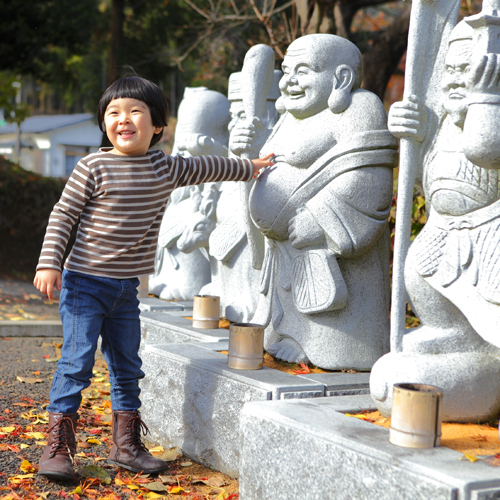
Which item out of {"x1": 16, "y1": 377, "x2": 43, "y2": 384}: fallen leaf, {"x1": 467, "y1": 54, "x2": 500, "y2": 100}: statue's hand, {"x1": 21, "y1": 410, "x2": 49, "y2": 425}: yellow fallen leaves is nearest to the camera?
{"x1": 467, "y1": 54, "x2": 500, "y2": 100}: statue's hand

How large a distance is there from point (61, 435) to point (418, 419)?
1540mm

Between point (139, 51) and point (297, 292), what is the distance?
1097 centimetres

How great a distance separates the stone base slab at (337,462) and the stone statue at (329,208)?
57 centimetres

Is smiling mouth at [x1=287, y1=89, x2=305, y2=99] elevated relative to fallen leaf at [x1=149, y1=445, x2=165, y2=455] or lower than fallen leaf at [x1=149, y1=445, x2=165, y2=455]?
elevated

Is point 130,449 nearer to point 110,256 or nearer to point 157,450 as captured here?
point 157,450

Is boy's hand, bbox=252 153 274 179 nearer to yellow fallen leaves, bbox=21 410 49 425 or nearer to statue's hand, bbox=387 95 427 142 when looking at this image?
statue's hand, bbox=387 95 427 142

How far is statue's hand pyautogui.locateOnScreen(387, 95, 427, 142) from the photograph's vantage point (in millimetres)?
2705

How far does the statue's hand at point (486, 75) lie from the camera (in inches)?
92.0

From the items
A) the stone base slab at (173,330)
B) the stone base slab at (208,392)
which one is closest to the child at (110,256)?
the stone base slab at (208,392)

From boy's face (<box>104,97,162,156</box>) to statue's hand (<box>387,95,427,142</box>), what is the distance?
1.08 metres

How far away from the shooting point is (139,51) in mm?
13367

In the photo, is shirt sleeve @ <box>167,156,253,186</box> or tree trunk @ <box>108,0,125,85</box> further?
tree trunk @ <box>108,0,125,85</box>

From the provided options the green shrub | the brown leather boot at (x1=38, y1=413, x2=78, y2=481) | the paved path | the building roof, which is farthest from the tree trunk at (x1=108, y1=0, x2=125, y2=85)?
the building roof

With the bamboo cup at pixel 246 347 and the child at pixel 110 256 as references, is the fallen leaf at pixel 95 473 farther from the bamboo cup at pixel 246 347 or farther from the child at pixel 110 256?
the bamboo cup at pixel 246 347
